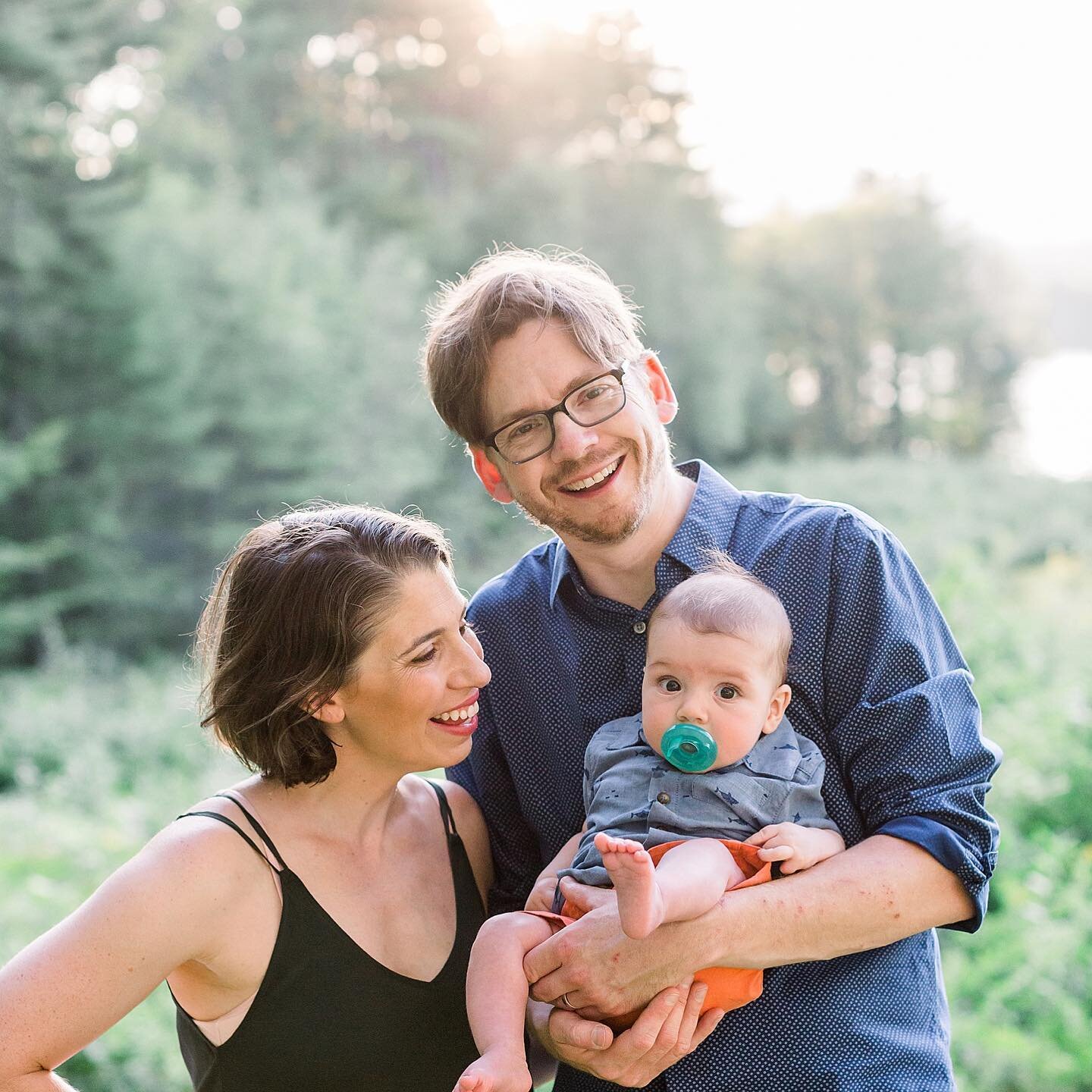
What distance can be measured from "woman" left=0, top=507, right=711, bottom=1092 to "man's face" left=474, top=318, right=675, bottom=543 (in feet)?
0.81

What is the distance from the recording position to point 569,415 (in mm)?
2322

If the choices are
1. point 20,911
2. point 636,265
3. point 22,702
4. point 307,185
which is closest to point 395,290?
point 307,185

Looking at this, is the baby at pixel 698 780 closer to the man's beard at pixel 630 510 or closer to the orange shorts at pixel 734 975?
the orange shorts at pixel 734 975

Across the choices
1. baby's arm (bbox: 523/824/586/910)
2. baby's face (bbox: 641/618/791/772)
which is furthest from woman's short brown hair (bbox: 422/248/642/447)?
baby's arm (bbox: 523/824/586/910)

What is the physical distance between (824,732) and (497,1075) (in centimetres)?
83

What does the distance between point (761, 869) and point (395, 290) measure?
20688 mm

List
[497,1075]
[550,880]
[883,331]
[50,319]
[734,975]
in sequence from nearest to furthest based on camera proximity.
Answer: [497,1075], [734,975], [550,880], [50,319], [883,331]

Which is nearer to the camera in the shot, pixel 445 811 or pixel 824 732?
pixel 824 732

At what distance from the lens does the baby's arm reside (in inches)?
85.0

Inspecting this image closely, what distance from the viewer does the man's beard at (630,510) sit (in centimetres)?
230

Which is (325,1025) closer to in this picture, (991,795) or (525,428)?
(525,428)

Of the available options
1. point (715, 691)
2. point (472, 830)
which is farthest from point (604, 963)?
point (472, 830)

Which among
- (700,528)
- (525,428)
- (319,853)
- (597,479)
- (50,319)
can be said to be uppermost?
(50,319)

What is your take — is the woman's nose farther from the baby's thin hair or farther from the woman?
the baby's thin hair
